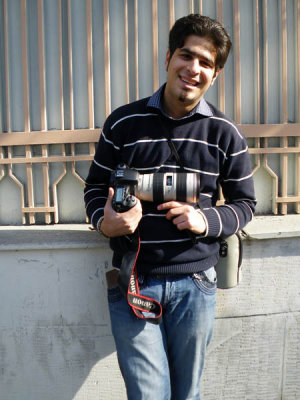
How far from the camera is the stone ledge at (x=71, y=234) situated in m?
2.72

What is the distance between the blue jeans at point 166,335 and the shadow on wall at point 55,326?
1.80 feet

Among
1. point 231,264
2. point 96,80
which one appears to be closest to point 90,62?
point 96,80

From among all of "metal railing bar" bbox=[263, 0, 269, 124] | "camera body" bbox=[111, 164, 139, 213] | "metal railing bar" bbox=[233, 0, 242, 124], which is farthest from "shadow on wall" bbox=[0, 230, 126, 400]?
"metal railing bar" bbox=[263, 0, 269, 124]

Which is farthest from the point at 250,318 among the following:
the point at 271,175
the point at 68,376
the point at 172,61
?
the point at 172,61

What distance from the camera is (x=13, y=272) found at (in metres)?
2.76

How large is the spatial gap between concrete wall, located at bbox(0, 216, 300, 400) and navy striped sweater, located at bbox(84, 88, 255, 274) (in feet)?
1.96

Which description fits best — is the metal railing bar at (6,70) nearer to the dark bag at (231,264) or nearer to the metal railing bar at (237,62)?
the metal railing bar at (237,62)

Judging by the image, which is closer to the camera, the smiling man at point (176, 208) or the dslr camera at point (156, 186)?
the dslr camera at point (156, 186)

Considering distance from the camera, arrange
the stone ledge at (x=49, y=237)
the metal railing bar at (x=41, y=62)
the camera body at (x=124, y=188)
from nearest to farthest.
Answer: the camera body at (x=124, y=188) → the stone ledge at (x=49, y=237) → the metal railing bar at (x=41, y=62)

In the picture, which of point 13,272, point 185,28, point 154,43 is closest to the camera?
point 185,28

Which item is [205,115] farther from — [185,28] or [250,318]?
[250,318]

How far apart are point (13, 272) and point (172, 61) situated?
1.46m

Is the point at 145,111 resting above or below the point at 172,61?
below

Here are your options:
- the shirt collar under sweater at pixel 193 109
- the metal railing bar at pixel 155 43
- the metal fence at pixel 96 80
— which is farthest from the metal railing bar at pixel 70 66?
the shirt collar under sweater at pixel 193 109
